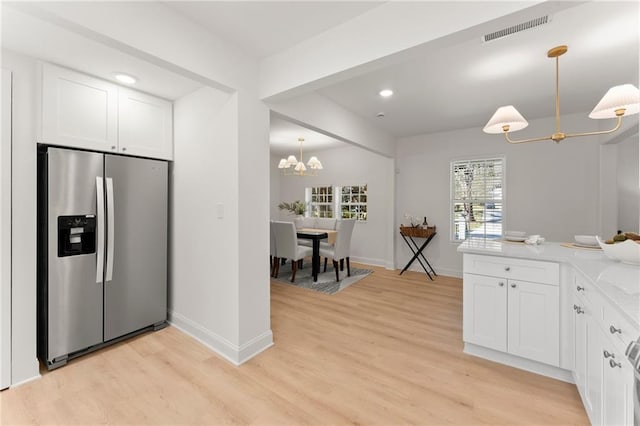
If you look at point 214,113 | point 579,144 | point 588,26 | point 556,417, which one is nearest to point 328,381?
point 556,417

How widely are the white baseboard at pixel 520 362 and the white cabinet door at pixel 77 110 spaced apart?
353 cm

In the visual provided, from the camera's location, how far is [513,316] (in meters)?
2.09

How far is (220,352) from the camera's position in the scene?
230 centimetres

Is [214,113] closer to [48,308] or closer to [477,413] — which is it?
[48,308]

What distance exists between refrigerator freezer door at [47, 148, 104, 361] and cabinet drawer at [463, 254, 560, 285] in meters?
3.12

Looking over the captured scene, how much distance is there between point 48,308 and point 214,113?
1956mm

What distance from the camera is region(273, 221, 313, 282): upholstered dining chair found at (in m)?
4.27

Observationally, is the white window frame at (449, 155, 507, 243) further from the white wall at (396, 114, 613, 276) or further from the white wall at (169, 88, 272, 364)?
the white wall at (169, 88, 272, 364)

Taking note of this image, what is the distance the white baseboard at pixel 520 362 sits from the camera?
77.0 inches

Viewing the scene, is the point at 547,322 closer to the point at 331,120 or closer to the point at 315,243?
the point at 331,120

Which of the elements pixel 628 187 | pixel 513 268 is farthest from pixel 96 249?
pixel 628 187

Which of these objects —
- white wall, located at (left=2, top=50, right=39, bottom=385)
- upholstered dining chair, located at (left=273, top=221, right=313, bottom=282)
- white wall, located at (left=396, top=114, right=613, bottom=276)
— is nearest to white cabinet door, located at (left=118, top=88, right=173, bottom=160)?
white wall, located at (left=2, top=50, right=39, bottom=385)

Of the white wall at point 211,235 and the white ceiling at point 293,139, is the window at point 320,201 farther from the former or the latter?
the white wall at point 211,235

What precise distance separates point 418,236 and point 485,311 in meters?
2.67
